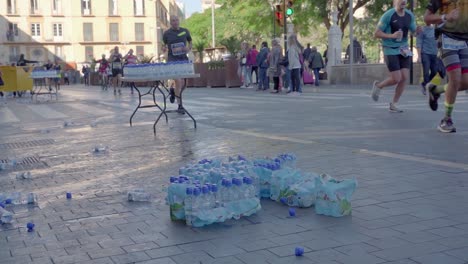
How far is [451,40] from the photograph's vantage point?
7.37 meters

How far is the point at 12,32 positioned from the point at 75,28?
25.9 ft

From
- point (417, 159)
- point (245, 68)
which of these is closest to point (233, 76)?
point (245, 68)

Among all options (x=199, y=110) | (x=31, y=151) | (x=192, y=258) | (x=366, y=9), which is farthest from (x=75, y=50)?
(x=192, y=258)

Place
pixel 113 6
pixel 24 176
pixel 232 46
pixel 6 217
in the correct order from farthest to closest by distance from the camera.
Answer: pixel 113 6 → pixel 232 46 → pixel 24 176 → pixel 6 217

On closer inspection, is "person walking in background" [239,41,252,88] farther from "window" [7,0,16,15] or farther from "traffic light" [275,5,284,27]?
"window" [7,0,16,15]

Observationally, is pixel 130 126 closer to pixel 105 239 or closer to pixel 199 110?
pixel 199 110

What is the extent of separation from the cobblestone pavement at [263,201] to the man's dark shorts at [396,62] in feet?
2.79

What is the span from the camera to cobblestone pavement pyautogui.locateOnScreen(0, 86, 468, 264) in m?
3.34

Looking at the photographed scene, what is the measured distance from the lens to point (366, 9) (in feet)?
130

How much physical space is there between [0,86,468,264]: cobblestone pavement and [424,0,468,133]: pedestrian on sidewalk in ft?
1.84

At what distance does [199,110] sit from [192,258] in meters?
10.4

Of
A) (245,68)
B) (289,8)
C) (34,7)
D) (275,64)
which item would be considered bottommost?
(245,68)

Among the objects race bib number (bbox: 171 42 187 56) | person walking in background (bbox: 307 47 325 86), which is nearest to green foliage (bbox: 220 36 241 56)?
person walking in background (bbox: 307 47 325 86)

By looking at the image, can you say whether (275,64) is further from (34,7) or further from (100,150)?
(34,7)
